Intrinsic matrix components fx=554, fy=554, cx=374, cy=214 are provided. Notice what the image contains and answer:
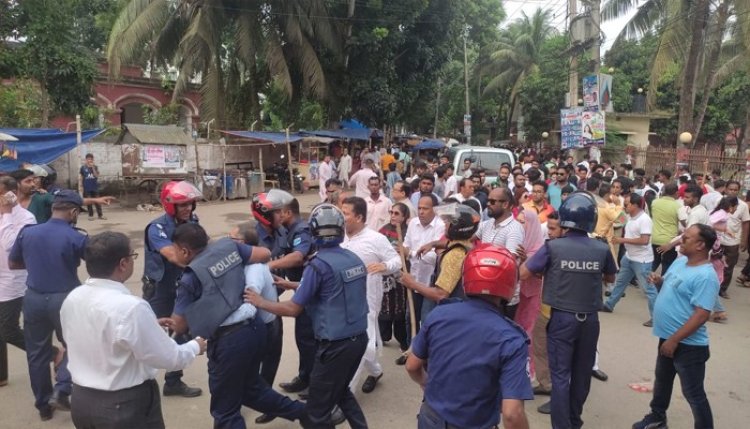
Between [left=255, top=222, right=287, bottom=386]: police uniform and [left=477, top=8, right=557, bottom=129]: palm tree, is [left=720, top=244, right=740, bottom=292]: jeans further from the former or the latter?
[left=477, top=8, right=557, bottom=129]: palm tree

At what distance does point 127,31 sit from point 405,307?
17281 millimetres

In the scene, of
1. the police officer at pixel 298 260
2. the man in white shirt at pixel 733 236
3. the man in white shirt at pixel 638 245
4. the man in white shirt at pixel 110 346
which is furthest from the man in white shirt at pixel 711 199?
the man in white shirt at pixel 110 346

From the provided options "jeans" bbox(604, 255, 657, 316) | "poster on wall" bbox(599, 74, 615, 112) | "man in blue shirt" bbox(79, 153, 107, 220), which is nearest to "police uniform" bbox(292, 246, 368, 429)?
"jeans" bbox(604, 255, 657, 316)

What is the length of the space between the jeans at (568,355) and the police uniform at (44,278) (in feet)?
10.8

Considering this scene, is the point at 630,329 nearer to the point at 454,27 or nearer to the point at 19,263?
the point at 19,263

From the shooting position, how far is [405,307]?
5.23 metres

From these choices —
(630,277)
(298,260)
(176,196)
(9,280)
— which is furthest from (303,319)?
(630,277)

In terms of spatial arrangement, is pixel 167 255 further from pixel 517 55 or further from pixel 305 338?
pixel 517 55

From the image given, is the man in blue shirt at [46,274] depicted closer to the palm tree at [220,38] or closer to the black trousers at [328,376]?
the black trousers at [328,376]

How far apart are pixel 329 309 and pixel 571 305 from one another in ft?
5.15

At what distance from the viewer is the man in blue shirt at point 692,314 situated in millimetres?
3555

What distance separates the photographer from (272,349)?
3967 mm

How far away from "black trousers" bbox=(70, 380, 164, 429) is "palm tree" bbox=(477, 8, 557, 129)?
3204cm

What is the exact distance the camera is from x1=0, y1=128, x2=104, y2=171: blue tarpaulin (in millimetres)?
Result: 13008
